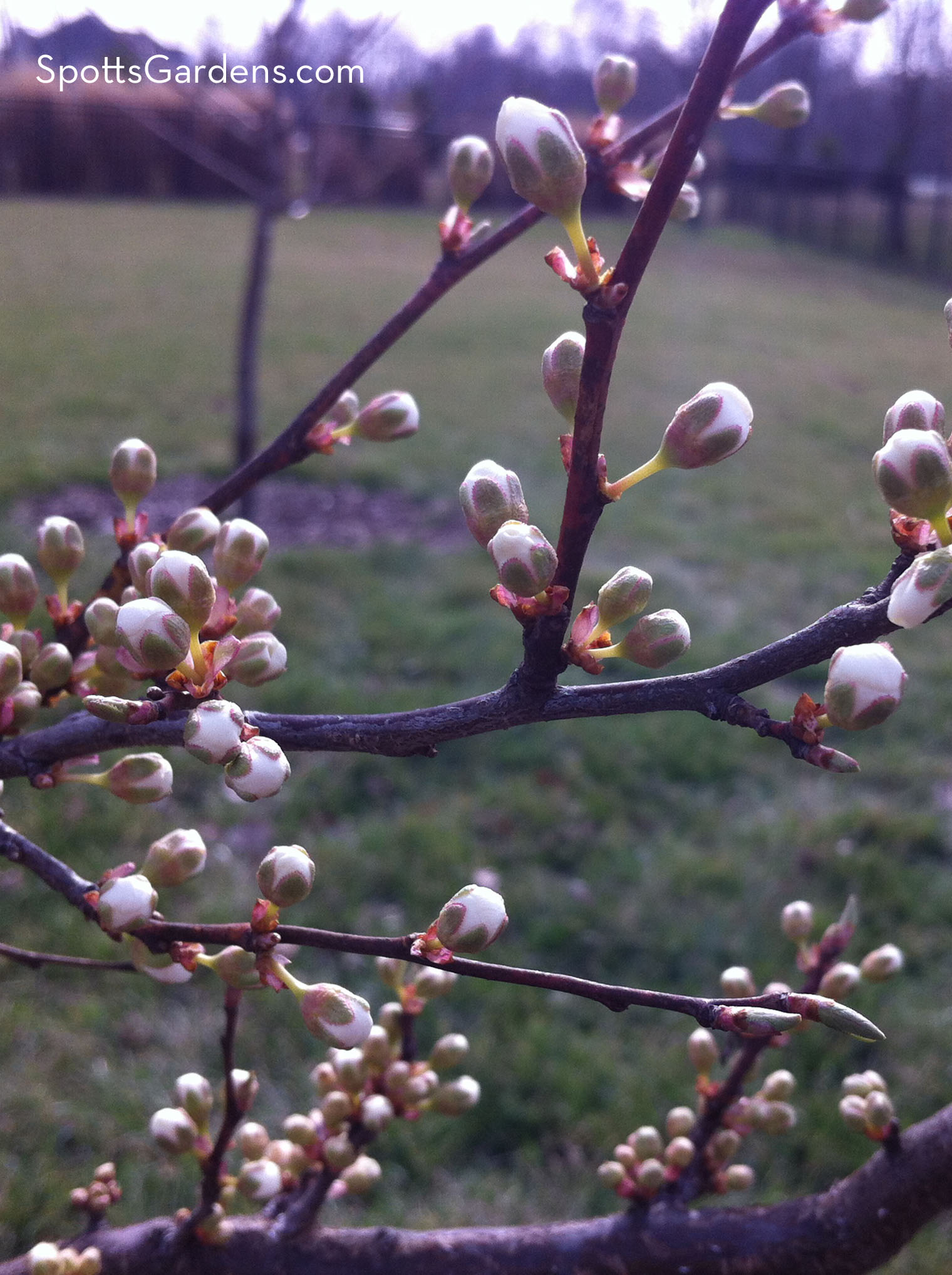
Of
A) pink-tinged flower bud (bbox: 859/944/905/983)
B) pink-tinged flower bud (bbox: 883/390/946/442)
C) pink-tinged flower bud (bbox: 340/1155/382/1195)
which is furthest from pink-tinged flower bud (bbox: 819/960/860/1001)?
pink-tinged flower bud (bbox: 883/390/946/442)

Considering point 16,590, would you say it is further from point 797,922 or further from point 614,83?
point 797,922

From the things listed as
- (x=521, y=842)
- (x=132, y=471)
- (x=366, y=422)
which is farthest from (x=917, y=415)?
(x=521, y=842)

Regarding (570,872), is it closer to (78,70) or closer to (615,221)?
(78,70)

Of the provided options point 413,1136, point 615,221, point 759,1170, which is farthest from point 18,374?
point 615,221

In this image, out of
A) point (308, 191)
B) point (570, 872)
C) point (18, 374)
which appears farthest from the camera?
point (18, 374)

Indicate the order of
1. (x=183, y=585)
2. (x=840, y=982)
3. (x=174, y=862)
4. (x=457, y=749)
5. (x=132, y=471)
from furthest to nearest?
1. (x=457, y=749)
2. (x=840, y=982)
3. (x=132, y=471)
4. (x=174, y=862)
5. (x=183, y=585)

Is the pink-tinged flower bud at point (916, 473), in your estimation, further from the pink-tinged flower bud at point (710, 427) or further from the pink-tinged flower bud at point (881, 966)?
the pink-tinged flower bud at point (881, 966)

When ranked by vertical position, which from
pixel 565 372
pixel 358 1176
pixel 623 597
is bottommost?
pixel 358 1176
